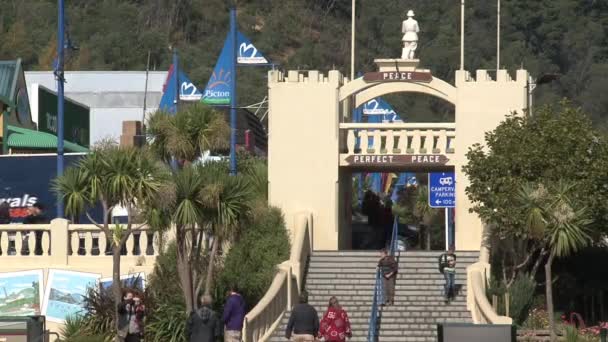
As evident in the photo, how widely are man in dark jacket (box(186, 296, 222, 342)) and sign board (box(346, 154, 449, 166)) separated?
12519 millimetres

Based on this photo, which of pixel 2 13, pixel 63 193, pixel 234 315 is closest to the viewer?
pixel 234 315

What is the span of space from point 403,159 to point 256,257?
464 cm

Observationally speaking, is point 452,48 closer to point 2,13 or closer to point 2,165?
point 2,13

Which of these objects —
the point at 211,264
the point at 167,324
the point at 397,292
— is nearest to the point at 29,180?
the point at 211,264

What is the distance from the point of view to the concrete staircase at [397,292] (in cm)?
3488

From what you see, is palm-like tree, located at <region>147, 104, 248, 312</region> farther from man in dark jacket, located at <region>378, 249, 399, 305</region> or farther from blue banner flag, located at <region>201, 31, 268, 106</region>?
blue banner flag, located at <region>201, 31, 268, 106</region>

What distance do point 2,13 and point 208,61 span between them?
2698 centimetres

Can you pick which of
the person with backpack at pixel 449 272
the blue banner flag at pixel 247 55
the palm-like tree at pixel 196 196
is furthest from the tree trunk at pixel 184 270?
the blue banner flag at pixel 247 55

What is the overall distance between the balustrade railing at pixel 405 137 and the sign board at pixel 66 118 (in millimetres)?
26444

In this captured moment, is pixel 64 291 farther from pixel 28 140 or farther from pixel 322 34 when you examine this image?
pixel 322 34

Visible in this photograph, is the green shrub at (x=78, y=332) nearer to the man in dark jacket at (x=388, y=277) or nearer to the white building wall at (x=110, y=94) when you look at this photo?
the man in dark jacket at (x=388, y=277)

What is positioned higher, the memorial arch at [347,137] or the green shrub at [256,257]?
the memorial arch at [347,137]

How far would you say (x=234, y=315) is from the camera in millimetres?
30516

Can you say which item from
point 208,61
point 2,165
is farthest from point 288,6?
point 2,165
